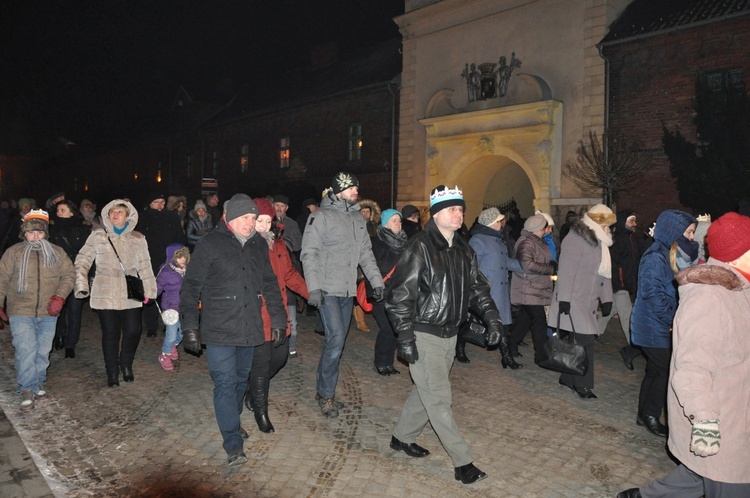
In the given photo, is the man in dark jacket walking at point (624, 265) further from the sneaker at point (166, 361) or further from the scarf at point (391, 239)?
the sneaker at point (166, 361)

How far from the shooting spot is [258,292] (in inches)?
196

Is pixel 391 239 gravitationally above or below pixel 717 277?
above

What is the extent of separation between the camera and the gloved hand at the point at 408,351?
426 cm

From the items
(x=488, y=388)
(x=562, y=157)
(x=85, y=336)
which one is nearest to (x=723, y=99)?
(x=562, y=157)

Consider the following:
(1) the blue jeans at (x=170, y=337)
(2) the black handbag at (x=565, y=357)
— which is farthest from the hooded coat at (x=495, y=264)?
(1) the blue jeans at (x=170, y=337)

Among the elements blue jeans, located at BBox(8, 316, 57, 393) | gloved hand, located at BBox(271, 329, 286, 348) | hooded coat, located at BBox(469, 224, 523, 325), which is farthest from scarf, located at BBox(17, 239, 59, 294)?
hooded coat, located at BBox(469, 224, 523, 325)

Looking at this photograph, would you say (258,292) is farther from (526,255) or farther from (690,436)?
(526,255)

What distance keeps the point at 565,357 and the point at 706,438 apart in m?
3.21

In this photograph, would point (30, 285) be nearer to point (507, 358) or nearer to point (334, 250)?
point (334, 250)

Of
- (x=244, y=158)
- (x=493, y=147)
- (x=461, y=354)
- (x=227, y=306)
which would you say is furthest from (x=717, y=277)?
(x=244, y=158)

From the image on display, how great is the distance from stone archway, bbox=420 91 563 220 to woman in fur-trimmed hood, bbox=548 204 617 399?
10.6 meters

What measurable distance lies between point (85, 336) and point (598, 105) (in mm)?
13091

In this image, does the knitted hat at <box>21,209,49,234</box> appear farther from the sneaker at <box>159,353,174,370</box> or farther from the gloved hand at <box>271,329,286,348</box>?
the gloved hand at <box>271,329,286,348</box>

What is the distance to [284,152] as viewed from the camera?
1112 inches
